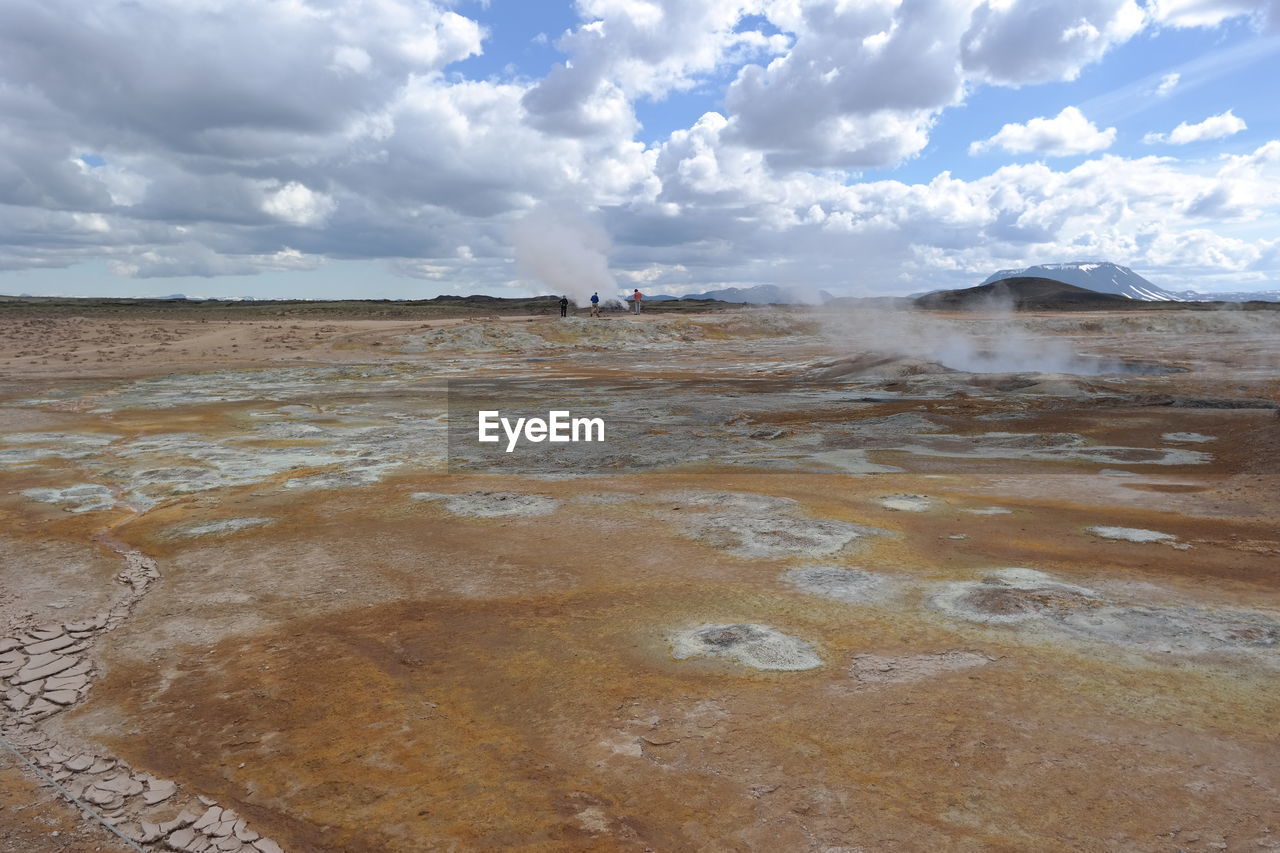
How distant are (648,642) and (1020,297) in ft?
350

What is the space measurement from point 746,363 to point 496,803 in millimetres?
33660

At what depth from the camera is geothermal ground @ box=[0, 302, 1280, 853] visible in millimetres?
4398

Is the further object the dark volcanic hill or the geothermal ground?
the dark volcanic hill

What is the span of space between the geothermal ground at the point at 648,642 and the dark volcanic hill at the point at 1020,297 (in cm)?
8068

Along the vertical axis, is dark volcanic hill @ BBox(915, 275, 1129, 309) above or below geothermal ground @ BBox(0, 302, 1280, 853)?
above

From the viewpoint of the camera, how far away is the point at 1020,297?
10025cm

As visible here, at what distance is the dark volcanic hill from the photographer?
91.6 metres

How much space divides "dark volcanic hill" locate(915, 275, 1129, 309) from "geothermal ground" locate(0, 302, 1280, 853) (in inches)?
3176

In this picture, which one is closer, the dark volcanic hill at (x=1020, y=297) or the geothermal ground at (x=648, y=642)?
the geothermal ground at (x=648, y=642)

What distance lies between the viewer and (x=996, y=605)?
7.26 m

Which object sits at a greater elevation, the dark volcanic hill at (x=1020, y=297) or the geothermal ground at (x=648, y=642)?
the dark volcanic hill at (x=1020, y=297)

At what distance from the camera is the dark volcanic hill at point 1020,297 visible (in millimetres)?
91625

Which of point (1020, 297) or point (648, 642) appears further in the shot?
point (1020, 297)

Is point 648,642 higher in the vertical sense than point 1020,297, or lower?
lower
